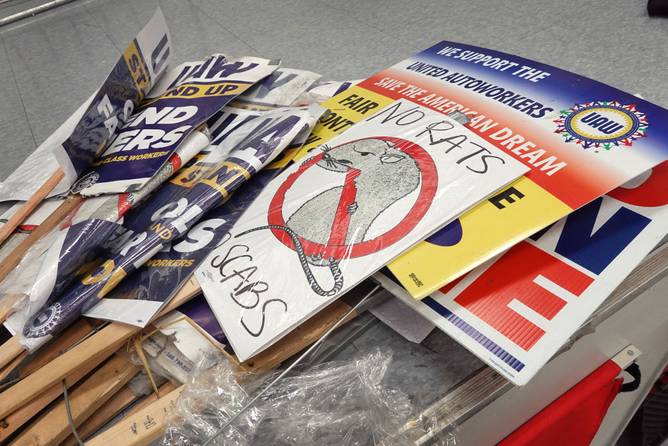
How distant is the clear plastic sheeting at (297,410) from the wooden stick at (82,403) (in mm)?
89

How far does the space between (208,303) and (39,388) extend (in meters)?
0.19

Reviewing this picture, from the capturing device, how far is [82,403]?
56 cm

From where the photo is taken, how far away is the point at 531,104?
2.30 feet

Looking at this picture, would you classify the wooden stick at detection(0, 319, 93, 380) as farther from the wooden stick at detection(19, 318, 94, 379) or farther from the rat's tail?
the rat's tail

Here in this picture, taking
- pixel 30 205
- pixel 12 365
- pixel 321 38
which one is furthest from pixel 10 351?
pixel 321 38

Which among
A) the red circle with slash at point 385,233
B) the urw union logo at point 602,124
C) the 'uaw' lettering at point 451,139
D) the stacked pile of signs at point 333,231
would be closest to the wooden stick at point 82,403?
the stacked pile of signs at point 333,231

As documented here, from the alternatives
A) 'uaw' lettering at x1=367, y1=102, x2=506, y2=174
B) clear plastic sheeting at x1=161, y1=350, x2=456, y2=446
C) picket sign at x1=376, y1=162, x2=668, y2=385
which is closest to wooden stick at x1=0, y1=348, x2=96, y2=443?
clear plastic sheeting at x1=161, y1=350, x2=456, y2=446

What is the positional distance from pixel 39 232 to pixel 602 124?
2.46 feet

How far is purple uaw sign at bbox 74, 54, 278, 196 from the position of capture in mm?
725

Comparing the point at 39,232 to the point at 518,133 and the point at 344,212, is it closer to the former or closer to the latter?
the point at 344,212

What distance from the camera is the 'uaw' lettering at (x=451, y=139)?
609 mm

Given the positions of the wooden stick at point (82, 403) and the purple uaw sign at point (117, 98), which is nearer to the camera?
the wooden stick at point (82, 403)

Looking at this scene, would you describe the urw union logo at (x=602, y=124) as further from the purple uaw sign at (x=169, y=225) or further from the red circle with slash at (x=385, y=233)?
the purple uaw sign at (x=169, y=225)

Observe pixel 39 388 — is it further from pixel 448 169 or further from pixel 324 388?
pixel 448 169
